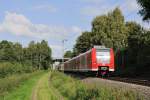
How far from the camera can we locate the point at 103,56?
143 ft

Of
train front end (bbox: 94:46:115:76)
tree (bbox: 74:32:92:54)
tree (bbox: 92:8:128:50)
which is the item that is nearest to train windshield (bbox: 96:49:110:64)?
train front end (bbox: 94:46:115:76)

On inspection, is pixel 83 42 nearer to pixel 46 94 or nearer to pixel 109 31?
pixel 109 31

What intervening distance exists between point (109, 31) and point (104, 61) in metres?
51.0

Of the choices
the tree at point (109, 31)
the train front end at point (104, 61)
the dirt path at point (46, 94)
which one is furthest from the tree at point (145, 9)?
the tree at point (109, 31)

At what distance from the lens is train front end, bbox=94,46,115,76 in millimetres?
42781

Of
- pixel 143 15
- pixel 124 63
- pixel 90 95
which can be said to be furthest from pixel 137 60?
pixel 90 95

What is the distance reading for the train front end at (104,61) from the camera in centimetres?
4278

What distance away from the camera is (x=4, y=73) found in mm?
82438

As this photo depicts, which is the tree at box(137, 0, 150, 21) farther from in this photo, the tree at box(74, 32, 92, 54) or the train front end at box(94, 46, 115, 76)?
the tree at box(74, 32, 92, 54)

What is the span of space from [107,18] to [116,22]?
2.26m

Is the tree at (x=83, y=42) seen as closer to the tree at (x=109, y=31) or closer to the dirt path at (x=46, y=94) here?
the tree at (x=109, y=31)

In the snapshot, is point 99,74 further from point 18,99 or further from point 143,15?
point 18,99

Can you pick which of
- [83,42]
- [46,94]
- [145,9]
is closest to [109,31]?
[83,42]

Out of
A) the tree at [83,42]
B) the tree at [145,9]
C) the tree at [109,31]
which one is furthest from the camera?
the tree at [83,42]
